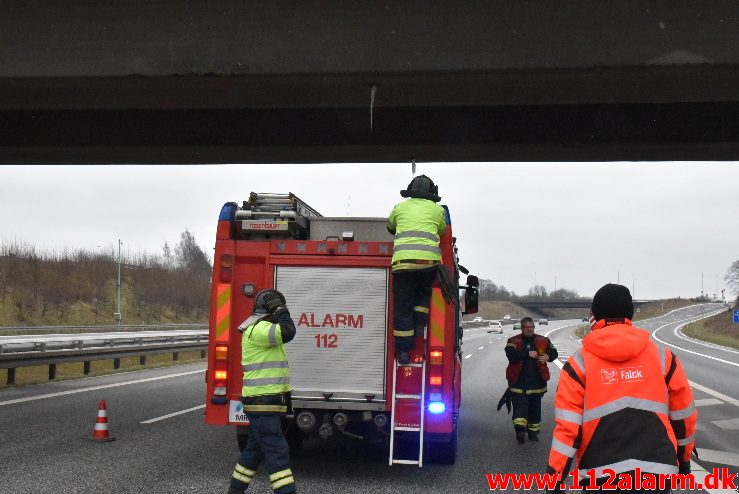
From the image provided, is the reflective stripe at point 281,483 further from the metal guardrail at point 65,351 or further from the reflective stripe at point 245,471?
the metal guardrail at point 65,351

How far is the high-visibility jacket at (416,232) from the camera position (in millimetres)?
7391

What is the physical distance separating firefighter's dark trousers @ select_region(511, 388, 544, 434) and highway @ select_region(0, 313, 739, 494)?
0.26 m

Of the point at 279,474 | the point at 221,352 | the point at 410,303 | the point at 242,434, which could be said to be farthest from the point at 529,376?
the point at 279,474

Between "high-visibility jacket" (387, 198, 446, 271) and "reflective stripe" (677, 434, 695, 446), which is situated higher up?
"high-visibility jacket" (387, 198, 446, 271)

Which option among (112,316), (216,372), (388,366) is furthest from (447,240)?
(112,316)

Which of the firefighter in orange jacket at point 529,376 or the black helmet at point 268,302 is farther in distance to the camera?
the firefighter in orange jacket at point 529,376

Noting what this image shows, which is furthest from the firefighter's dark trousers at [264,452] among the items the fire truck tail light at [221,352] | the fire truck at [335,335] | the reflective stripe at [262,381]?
the fire truck tail light at [221,352]

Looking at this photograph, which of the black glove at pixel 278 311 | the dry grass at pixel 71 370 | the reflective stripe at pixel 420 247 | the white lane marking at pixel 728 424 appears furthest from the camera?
the dry grass at pixel 71 370

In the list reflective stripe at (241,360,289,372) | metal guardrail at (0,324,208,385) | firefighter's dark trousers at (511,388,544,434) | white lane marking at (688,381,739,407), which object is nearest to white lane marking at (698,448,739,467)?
firefighter's dark trousers at (511,388,544,434)

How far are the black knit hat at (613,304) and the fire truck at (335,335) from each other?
145 inches

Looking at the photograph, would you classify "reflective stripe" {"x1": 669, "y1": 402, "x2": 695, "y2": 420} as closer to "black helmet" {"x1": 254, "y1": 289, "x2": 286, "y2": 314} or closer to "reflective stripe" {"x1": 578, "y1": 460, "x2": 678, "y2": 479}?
"reflective stripe" {"x1": 578, "y1": 460, "x2": 678, "y2": 479}

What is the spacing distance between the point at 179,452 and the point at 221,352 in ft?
6.07

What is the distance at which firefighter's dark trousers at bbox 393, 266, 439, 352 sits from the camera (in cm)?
750

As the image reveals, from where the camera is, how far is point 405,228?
294 inches
